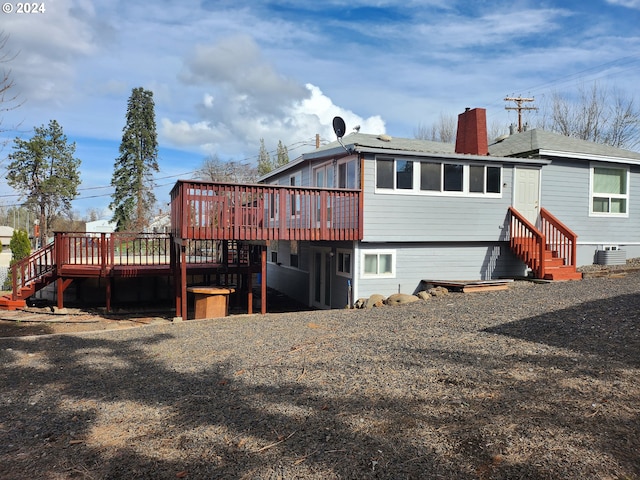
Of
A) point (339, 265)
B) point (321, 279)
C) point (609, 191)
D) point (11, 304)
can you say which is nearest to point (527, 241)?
point (609, 191)

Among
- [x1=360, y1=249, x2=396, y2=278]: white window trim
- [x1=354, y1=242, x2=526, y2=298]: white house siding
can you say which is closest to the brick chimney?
[x1=354, y1=242, x2=526, y2=298]: white house siding

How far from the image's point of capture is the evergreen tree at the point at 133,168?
40938mm

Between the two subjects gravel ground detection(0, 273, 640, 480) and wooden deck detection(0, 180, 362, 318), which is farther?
wooden deck detection(0, 180, 362, 318)

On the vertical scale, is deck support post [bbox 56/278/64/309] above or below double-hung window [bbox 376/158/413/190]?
below

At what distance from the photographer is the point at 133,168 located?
4150 cm

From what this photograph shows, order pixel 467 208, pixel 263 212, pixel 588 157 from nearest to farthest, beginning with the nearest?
pixel 263 212
pixel 467 208
pixel 588 157

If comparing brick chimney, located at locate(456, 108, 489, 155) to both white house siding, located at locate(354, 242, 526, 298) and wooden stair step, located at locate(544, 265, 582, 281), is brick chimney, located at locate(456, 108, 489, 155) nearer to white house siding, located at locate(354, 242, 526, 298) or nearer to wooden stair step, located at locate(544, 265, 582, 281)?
white house siding, located at locate(354, 242, 526, 298)

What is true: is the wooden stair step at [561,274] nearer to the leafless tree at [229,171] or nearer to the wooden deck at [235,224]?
the wooden deck at [235,224]

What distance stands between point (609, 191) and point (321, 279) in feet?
32.2

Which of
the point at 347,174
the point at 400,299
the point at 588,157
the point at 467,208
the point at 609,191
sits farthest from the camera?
the point at 609,191

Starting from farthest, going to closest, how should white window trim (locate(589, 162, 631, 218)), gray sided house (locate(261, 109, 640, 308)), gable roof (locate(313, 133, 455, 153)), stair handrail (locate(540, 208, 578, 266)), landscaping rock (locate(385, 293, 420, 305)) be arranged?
white window trim (locate(589, 162, 631, 218)), stair handrail (locate(540, 208, 578, 266)), gable roof (locate(313, 133, 455, 153)), gray sided house (locate(261, 109, 640, 308)), landscaping rock (locate(385, 293, 420, 305))

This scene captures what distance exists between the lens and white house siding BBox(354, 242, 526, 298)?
1252 cm

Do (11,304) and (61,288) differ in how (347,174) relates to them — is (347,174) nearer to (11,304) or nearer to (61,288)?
(61,288)

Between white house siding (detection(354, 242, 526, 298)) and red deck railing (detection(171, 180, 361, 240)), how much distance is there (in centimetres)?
108
